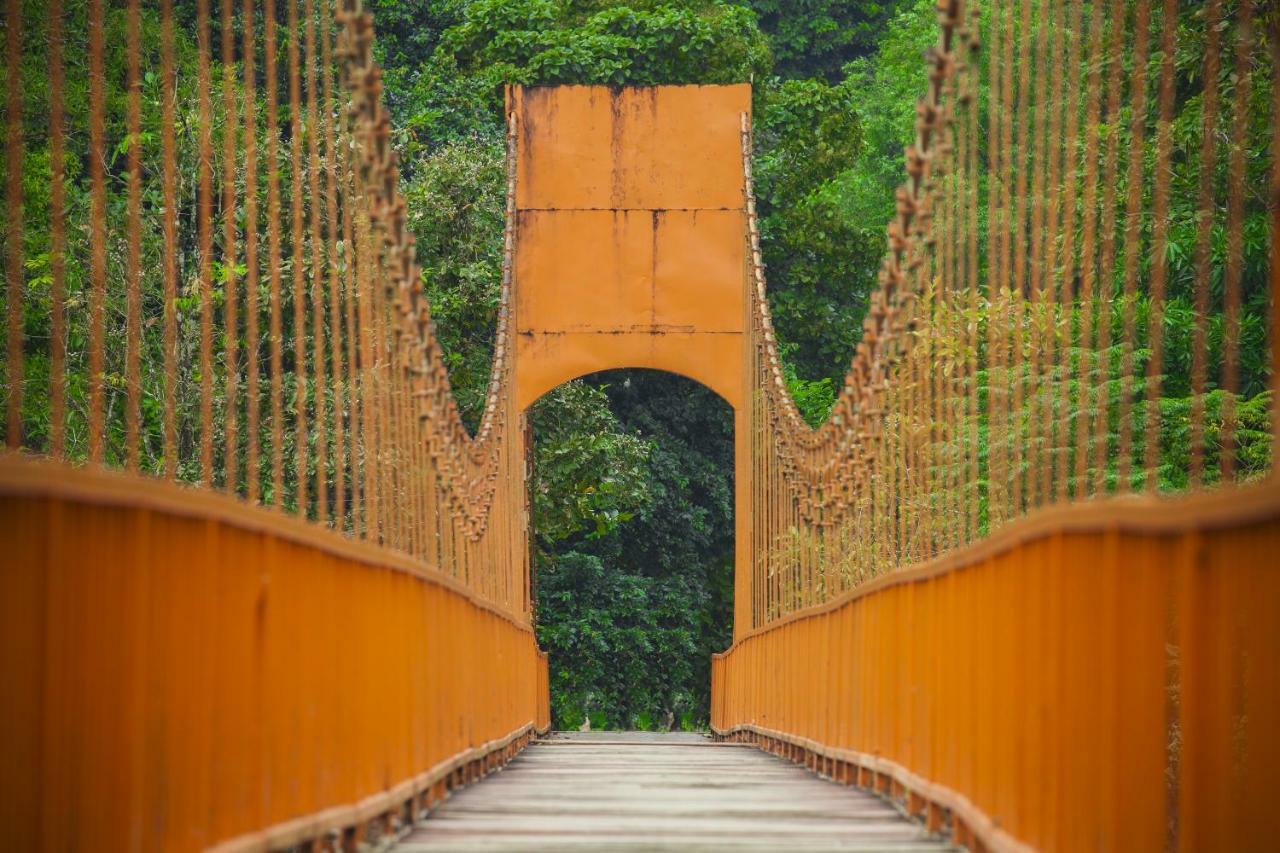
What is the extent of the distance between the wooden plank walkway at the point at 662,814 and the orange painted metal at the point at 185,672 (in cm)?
29

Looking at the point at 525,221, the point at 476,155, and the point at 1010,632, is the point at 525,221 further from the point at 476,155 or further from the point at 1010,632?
the point at 1010,632

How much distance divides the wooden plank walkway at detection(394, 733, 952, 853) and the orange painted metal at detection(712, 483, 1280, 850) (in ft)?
0.77

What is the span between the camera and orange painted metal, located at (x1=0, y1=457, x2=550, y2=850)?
2924mm

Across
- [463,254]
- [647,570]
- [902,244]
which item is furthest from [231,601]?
[647,570]

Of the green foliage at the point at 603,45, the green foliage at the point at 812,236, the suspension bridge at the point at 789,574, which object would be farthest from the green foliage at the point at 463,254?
the suspension bridge at the point at 789,574

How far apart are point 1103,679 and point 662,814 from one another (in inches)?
88.0

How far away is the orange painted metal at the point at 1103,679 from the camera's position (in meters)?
2.90

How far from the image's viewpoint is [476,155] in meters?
22.0

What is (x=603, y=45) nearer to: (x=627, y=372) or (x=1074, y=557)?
(x=627, y=372)

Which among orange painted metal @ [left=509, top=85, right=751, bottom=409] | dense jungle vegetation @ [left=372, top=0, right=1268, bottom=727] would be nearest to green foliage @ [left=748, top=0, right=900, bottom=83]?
dense jungle vegetation @ [left=372, top=0, right=1268, bottom=727]

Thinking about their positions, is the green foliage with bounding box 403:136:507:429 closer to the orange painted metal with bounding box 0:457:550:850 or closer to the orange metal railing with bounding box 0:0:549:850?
the orange metal railing with bounding box 0:0:549:850

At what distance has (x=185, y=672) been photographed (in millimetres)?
3488

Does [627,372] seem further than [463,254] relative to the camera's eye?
Yes

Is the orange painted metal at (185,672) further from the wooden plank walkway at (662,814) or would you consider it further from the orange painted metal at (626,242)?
the orange painted metal at (626,242)
